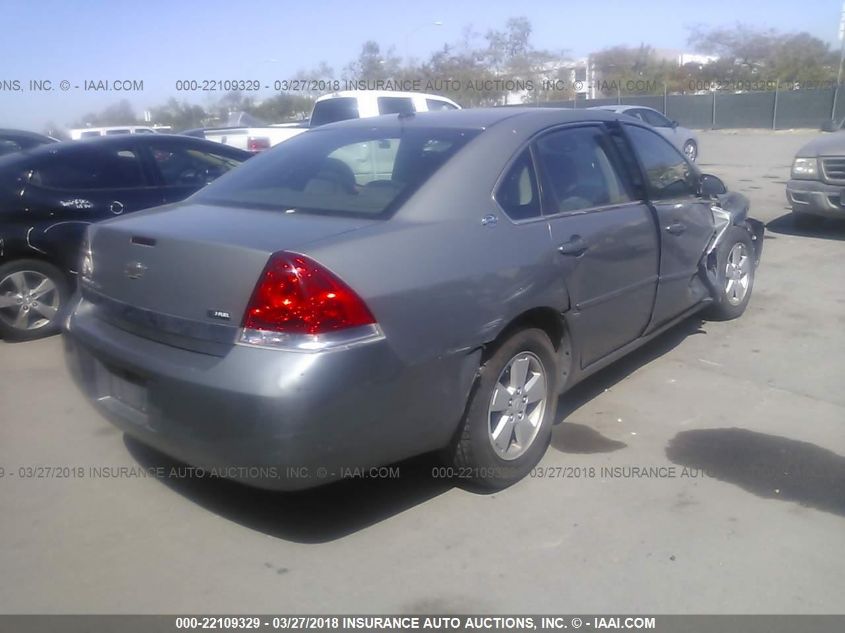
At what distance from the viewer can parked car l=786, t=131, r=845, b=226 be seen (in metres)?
8.95

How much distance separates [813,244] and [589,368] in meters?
6.11

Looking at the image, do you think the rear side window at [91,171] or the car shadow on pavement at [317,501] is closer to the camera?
the car shadow on pavement at [317,501]

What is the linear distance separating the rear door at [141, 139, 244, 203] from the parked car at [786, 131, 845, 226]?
21.5 feet

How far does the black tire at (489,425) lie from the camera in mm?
3473

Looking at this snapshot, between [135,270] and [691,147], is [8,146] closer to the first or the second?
[135,270]

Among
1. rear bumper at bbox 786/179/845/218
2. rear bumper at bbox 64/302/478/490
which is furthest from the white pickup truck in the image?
rear bumper at bbox 64/302/478/490

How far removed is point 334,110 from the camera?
1419cm

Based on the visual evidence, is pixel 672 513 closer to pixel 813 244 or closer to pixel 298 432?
pixel 298 432

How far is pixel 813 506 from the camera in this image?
3.57 metres

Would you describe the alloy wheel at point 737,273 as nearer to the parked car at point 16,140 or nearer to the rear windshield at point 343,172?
the rear windshield at point 343,172

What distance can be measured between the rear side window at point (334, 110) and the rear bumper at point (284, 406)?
10.9 meters

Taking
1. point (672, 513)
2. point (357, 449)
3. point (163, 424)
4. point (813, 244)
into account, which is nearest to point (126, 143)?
point (163, 424)

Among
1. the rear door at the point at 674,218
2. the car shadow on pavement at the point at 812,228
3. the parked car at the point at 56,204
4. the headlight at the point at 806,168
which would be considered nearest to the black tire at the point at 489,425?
the rear door at the point at 674,218

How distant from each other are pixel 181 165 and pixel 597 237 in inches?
157
